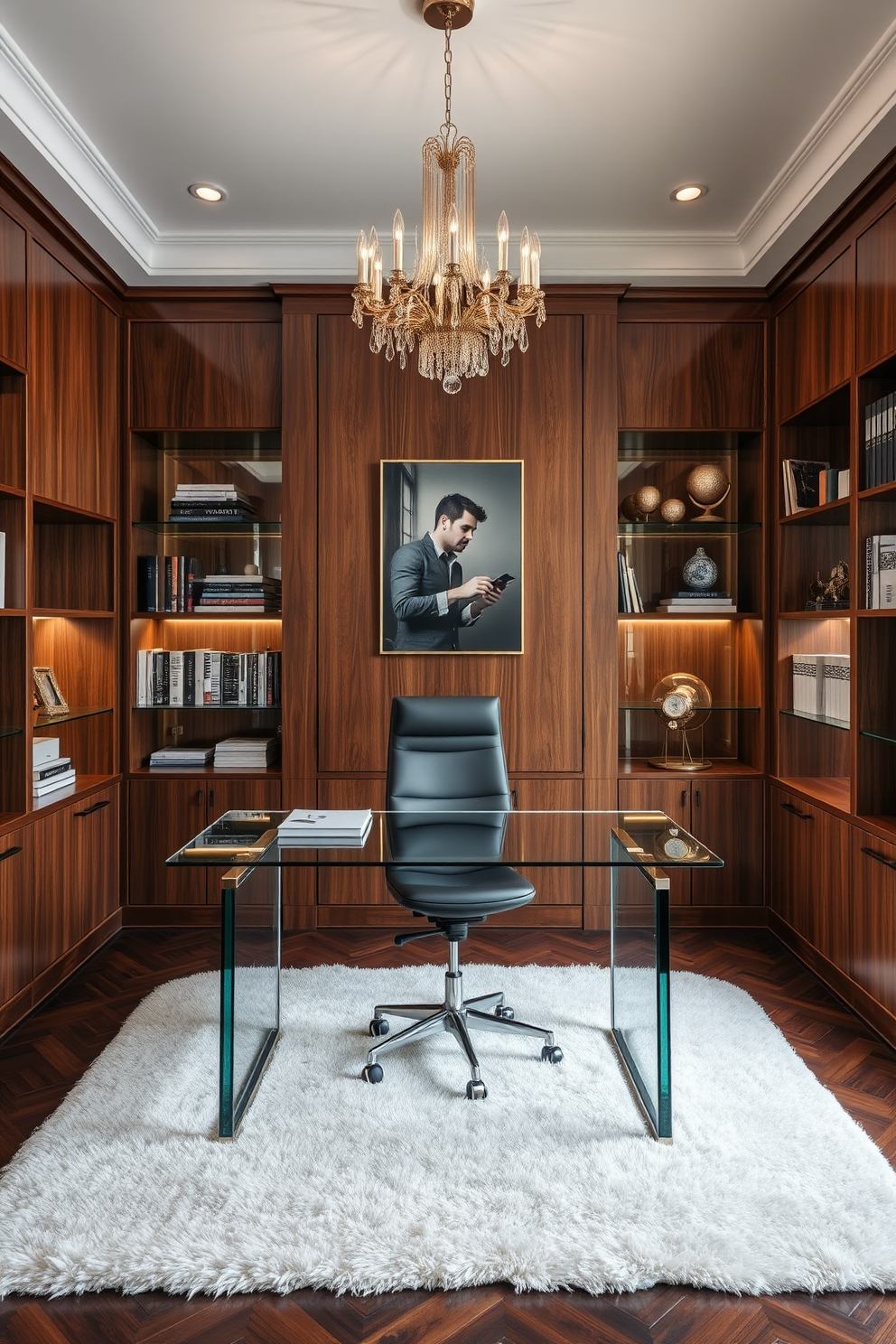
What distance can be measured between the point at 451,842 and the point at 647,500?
7.61ft

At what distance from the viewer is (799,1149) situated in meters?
2.20

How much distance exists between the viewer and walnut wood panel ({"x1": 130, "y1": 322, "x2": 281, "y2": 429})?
3.95 metres

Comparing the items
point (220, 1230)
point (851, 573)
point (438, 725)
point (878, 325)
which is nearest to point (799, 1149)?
point (220, 1230)

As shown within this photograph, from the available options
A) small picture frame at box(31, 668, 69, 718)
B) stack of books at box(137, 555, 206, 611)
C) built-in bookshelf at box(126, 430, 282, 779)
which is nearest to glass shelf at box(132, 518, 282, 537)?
built-in bookshelf at box(126, 430, 282, 779)

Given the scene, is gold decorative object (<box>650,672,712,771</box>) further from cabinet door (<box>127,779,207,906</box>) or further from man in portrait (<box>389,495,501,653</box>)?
cabinet door (<box>127,779,207,906</box>)

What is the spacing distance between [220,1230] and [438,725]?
5.36 ft

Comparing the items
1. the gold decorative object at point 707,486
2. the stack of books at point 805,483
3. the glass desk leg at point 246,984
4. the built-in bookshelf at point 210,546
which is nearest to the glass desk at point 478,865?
the glass desk leg at point 246,984

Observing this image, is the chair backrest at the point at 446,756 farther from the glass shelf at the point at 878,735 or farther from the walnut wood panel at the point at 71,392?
the walnut wood panel at the point at 71,392

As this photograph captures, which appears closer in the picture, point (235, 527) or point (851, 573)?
point (851, 573)

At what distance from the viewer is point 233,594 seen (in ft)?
13.1

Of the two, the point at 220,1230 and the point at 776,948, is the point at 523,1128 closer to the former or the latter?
the point at 220,1230

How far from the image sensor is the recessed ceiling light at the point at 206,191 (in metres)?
3.30

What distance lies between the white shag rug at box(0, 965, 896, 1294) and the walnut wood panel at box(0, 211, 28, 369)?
2370mm

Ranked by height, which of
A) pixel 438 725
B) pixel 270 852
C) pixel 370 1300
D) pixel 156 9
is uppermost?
pixel 156 9
